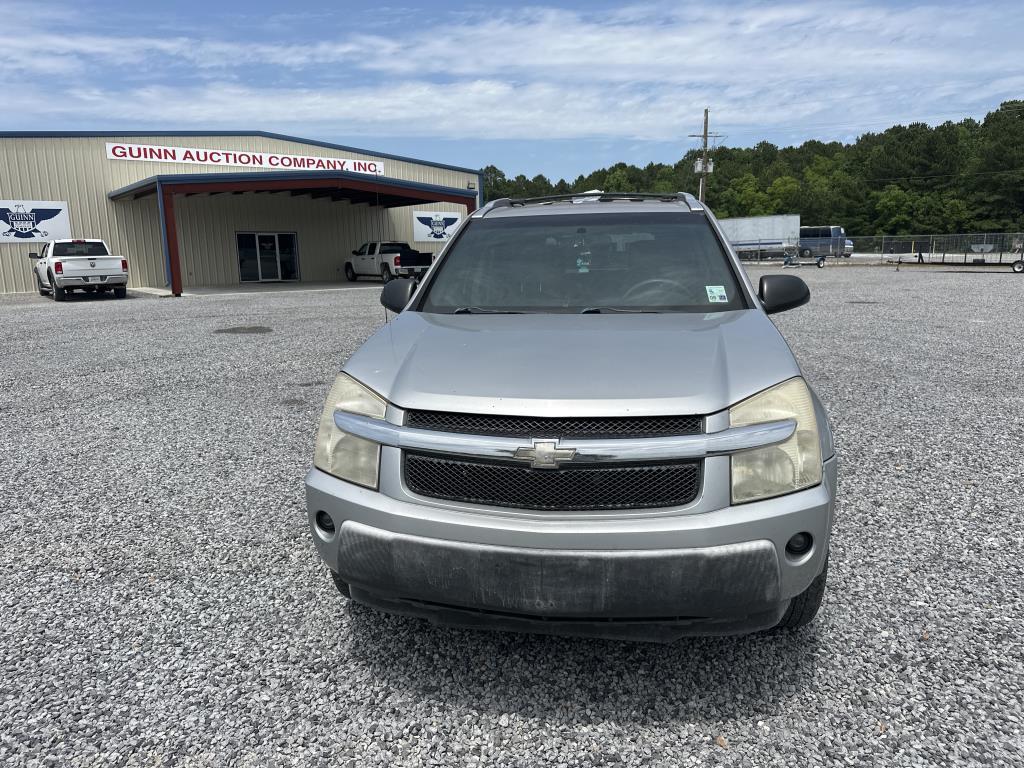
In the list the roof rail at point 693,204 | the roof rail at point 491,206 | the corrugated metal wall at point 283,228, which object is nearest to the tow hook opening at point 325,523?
the roof rail at point 491,206

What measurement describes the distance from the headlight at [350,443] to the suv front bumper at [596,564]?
0.33ft

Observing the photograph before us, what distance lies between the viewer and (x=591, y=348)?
262 cm

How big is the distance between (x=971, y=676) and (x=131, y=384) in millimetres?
8419

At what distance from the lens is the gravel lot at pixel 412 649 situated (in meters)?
2.28

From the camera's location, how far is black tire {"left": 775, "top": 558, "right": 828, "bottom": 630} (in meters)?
2.56

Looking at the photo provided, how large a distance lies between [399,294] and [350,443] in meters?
1.60

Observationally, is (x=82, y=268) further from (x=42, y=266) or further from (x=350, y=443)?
(x=350, y=443)

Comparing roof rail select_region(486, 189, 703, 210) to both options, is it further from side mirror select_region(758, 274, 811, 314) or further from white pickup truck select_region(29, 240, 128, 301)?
white pickup truck select_region(29, 240, 128, 301)

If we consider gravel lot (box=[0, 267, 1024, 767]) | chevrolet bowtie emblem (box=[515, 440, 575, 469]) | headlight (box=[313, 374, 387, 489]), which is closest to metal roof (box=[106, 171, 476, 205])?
gravel lot (box=[0, 267, 1024, 767])

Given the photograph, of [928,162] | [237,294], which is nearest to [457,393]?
[237,294]

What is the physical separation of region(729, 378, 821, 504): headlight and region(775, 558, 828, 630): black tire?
0.52 metres

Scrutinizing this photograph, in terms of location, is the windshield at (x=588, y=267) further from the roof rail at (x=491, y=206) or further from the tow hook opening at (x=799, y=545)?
the tow hook opening at (x=799, y=545)

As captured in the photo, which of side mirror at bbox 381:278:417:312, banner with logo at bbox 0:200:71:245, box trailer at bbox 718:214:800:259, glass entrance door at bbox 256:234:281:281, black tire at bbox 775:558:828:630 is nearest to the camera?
black tire at bbox 775:558:828:630

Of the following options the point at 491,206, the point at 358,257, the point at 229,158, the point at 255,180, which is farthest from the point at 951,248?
the point at 491,206
